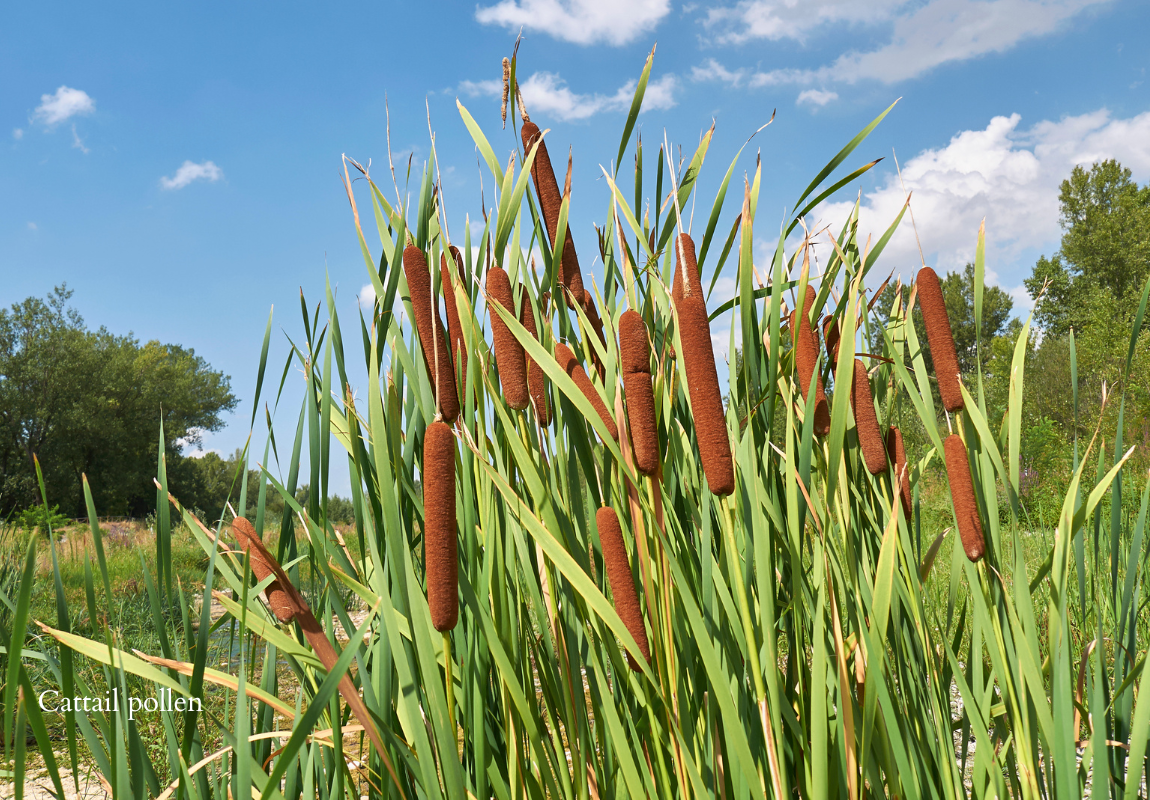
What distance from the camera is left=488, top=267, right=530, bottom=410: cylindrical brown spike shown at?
0.60m

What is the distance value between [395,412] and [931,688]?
630 mm

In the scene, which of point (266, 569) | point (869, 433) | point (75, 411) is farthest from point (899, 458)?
point (75, 411)

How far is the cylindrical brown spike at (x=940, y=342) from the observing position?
697 millimetres

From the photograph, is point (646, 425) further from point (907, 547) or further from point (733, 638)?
point (907, 547)

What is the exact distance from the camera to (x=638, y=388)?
0.52m

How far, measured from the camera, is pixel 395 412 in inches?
25.8

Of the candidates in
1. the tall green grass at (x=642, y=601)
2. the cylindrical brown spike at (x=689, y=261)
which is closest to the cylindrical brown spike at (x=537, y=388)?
the tall green grass at (x=642, y=601)

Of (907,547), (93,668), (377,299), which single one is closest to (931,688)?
(907,547)

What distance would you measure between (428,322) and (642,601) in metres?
0.37

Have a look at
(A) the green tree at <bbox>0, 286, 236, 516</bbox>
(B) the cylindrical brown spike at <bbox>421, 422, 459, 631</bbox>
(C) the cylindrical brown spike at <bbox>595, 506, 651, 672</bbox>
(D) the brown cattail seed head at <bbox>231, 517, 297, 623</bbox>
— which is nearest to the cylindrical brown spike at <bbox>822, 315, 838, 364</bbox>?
(C) the cylindrical brown spike at <bbox>595, 506, 651, 672</bbox>

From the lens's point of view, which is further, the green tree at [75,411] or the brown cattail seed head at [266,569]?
the green tree at [75,411]

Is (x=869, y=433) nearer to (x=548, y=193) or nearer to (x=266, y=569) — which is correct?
(x=548, y=193)

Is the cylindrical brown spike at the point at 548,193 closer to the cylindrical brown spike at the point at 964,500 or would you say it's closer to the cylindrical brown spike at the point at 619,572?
the cylindrical brown spike at the point at 619,572

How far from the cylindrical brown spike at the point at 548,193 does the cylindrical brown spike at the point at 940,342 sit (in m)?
0.38
